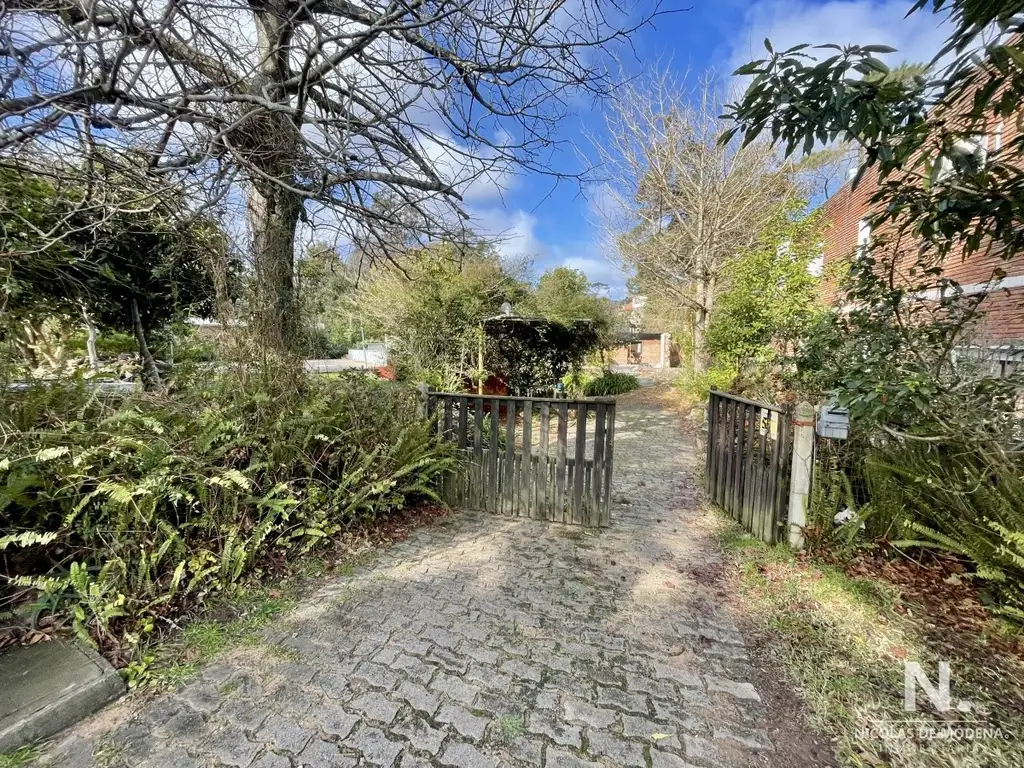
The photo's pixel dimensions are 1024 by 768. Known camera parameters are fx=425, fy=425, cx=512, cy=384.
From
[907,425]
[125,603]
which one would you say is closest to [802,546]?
[907,425]

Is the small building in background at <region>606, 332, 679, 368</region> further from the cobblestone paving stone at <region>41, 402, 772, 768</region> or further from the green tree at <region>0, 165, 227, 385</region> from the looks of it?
the cobblestone paving stone at <region>41, 402, 772, 768</region>

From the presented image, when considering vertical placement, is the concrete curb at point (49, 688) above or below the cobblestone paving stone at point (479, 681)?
above

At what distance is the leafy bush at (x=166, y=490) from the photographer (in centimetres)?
223

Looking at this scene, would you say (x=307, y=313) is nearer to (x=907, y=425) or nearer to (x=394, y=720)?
(x=394, y=720)

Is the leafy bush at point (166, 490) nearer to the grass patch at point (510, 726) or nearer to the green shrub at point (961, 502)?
the grass patch at point (510, 726)

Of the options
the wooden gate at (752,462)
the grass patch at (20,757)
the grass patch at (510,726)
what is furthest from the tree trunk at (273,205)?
the wooden gate at (752,462)

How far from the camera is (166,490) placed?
249 centimetres

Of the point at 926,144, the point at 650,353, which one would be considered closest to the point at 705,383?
the point at 926,144

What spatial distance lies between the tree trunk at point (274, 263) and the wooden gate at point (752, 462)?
4.20 meters

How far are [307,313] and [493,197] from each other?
2.16 metres

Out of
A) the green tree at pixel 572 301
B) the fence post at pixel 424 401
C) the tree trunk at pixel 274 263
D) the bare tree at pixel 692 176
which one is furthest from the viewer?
the bare tree at pixel 692 176

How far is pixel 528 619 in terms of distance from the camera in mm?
2609

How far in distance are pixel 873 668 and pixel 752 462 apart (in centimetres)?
183

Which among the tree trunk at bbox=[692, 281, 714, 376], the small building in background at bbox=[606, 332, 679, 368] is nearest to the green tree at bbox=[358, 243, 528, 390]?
the tree trunk at bbox=[692, 281, 714, 376]
